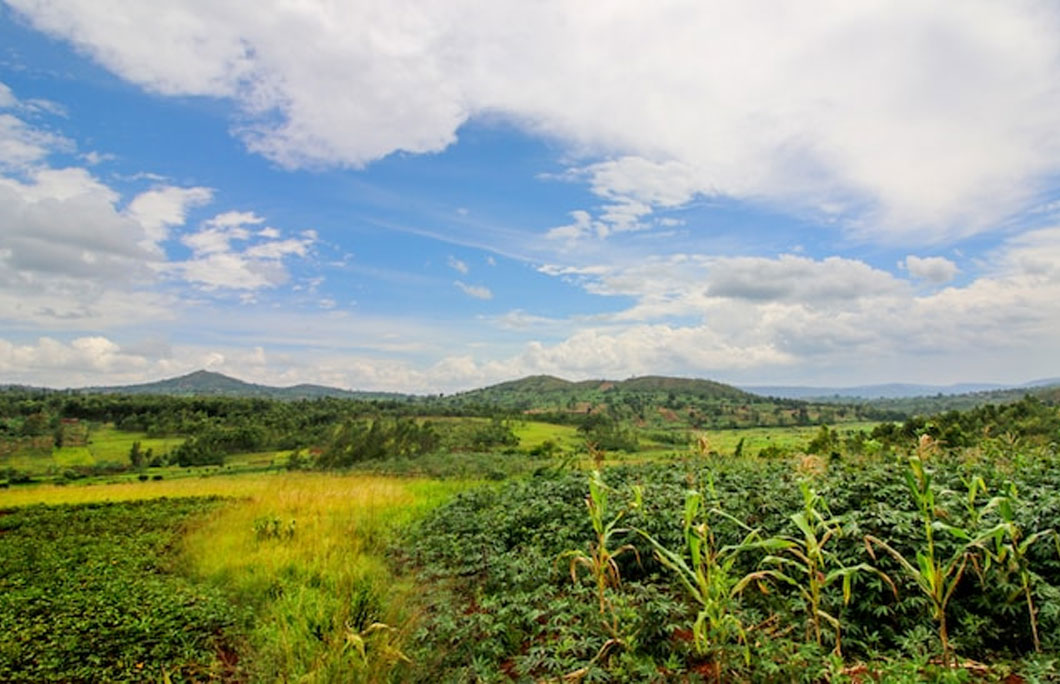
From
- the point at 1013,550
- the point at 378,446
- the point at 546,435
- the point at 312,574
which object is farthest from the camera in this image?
the point at 546,435

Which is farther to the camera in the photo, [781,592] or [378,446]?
[378,446]

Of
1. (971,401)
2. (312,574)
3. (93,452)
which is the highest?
(312,574)

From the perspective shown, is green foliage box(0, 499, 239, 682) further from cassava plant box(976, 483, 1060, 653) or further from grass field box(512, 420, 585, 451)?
grass field box(512, 420, 585, 451)

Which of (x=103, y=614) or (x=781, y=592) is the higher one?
(x=781, y=592)

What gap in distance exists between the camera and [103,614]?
19.2ft

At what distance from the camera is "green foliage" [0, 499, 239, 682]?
4695 millimetres

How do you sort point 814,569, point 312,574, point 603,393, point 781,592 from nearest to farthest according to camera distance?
point 814,569 → point 781,592 → point 312,574 → point 603,393

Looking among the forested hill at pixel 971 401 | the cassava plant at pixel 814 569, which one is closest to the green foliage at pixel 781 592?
the cassava plant at pixel 814 569

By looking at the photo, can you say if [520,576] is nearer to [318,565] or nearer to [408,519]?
[318,565]

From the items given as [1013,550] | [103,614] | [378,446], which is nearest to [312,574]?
[103,614]

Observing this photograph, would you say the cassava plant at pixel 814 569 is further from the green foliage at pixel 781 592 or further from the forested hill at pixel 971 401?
the forested hill at pixel 971 401

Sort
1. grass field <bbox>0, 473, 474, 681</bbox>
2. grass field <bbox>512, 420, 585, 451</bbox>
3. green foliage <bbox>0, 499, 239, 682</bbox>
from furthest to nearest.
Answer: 1. grass field <bbox>512, 420, 585, 451</bbox>
2. green foliage <bbox>0, 499, 239, 682</bbox>
3. grass field <bbox>0, 473, 474, 681</bbox>

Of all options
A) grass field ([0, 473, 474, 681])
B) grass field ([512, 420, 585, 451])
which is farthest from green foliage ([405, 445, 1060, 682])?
grass field ([512, 420, 585, 451])

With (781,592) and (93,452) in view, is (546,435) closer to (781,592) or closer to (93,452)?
(93,452)
